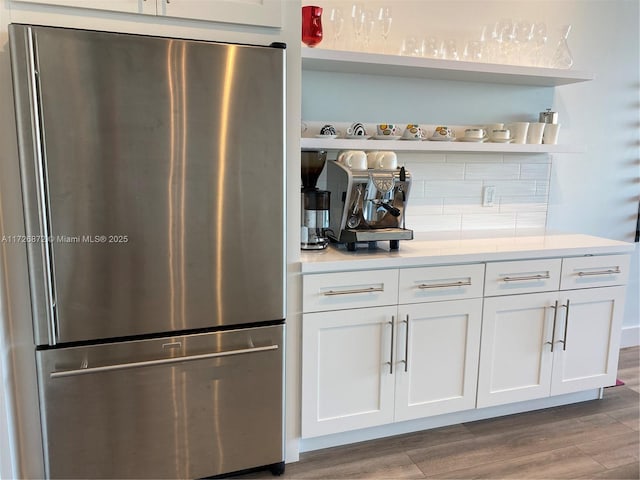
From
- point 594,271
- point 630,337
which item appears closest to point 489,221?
point 594,271

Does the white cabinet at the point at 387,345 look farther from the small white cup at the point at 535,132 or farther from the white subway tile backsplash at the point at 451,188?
the small white cup at the point at 535,132

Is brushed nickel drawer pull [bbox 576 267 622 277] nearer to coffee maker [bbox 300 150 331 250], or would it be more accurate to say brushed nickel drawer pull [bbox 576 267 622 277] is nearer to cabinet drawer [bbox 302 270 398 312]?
cabinet drawer [bbox 302 270 398 312]

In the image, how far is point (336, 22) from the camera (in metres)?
2.35

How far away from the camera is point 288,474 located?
6.51 feet

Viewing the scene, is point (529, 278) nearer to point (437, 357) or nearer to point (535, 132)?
point (437, 357)

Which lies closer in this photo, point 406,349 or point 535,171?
point 406,349

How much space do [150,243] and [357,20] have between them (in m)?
1.54

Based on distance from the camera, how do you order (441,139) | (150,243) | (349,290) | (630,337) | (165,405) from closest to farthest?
(150,243)
(165,405)
(349,290)
(441,139)
(630,337)

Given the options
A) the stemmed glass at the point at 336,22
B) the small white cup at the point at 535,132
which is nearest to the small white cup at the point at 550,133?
the small white cup at the point at 535,132

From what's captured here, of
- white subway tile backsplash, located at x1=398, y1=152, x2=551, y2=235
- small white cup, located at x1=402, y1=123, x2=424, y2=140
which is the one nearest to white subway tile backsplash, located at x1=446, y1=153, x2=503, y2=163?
white subway tile backsplash, located at x1=398, y1=152, x2=551, y2=235

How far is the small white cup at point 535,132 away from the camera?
2672 mm

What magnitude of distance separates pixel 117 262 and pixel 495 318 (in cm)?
165

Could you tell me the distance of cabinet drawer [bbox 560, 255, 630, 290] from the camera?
231cm

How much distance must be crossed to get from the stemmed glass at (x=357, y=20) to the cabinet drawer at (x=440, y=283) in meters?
1.21
